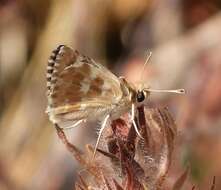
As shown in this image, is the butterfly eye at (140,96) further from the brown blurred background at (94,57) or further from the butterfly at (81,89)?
the brown blurred background at (94,57)

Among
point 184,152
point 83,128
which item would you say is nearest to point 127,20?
point 83,128

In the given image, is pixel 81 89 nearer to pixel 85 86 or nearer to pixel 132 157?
pixel 85 86

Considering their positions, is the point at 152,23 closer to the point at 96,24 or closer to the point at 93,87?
the point at 96,24

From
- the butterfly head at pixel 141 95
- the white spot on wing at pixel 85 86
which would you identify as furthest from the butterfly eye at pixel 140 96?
the white spot on wing at pixel 85 86

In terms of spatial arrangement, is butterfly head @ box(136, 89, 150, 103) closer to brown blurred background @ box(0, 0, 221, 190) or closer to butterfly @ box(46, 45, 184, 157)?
butterfly @ box(46, 45, 184, 157)

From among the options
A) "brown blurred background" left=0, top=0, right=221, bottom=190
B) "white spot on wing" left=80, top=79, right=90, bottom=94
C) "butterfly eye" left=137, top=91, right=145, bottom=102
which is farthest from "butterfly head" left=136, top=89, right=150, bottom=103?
"brown blurred background" left=0, top=0, right=221, bottom=190

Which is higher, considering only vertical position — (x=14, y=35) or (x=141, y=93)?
(x=141, y=93)

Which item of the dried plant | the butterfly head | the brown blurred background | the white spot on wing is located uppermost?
the white spot on wing

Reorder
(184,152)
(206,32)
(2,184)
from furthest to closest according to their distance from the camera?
(206,32) < (2,184) < (184,152)
